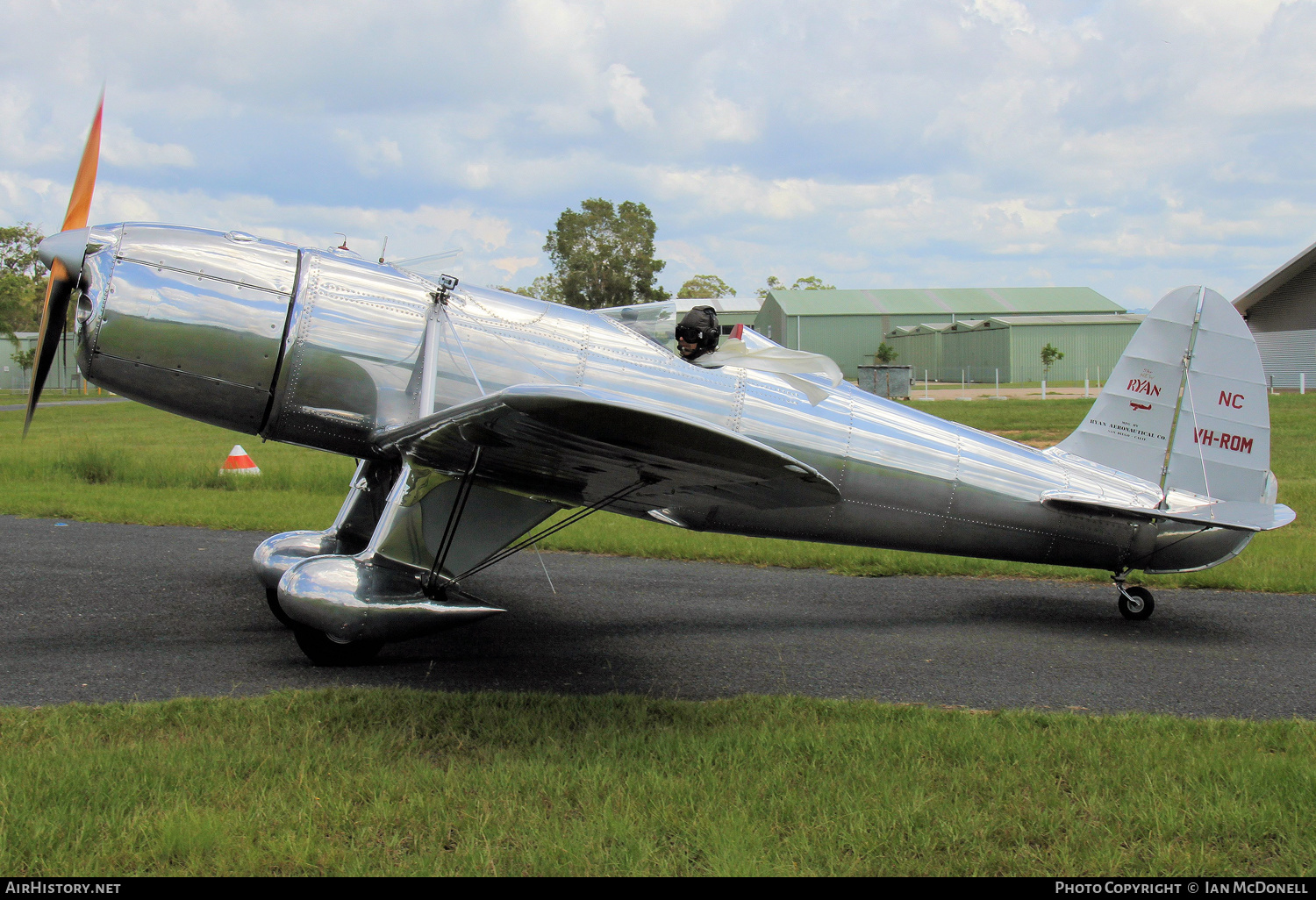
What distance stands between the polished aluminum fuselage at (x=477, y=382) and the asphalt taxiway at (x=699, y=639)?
0.70 meters

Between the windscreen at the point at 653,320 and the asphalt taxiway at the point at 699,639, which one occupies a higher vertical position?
the windscreen at the point at 653,320

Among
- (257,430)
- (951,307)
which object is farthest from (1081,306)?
(257,430)

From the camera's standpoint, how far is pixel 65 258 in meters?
5.26

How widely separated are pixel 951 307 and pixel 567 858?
75.3m

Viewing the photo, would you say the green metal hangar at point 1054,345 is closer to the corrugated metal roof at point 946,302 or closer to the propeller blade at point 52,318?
the corrugated metal roof at point 946,302

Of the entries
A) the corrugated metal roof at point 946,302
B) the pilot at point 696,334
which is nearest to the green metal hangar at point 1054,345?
the corrugated metal roof at point 946,302

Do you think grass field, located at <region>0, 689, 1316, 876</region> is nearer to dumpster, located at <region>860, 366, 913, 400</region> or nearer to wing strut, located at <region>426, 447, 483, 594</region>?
wing strut, located at <region>426, 447, 483, 594</region>

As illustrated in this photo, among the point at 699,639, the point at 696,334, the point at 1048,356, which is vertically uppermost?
the point at 1048,356

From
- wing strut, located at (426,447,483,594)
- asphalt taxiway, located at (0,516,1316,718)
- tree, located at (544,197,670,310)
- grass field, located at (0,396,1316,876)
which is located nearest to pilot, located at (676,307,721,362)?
wing strut, located at (426,447,483,594)

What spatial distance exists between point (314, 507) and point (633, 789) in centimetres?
835

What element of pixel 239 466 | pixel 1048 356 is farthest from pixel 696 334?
pixel 1048 356

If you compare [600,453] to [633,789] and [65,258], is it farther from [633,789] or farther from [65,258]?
[65,258]

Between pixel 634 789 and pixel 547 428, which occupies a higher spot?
pixel 547 428

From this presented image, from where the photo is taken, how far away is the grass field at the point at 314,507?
8.70m
